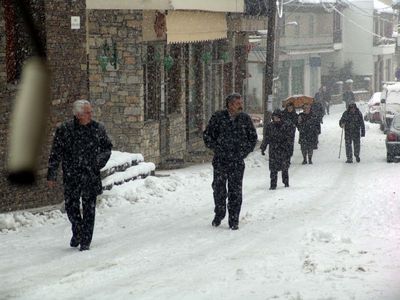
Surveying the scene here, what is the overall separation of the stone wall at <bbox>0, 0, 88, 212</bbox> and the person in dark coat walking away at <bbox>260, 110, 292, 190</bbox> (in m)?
4.26

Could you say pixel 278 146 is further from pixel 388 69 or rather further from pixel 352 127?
pixel 388 69

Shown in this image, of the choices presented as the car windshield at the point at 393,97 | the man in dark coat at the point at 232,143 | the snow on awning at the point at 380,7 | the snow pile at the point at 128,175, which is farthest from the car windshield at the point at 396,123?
the snow on awning at the point at 380,7

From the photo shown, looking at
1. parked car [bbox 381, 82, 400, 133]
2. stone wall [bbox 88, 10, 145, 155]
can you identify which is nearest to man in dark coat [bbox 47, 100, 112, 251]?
stone wall [bbox 88, 10, 145, 155]

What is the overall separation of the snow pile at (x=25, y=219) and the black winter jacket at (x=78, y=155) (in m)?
1.90

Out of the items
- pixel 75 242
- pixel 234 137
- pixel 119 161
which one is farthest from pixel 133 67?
pixel 75 242

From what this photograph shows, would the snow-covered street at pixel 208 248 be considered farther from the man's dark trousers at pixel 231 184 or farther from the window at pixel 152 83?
the window at pixel 152 83

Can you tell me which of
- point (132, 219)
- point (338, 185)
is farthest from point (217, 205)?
point (338, 185)

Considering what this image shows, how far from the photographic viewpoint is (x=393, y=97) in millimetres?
34719

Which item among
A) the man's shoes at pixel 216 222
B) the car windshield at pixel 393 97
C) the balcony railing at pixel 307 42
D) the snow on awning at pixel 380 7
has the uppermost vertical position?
the snow on awning at pixel 380 7

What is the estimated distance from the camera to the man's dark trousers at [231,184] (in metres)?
11.1

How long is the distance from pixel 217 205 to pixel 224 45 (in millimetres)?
17360

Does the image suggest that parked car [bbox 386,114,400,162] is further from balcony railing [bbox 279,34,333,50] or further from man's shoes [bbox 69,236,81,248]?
balcony railing [bbox 279,34,333,50]

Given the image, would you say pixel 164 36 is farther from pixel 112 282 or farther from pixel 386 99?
pixel 386 99

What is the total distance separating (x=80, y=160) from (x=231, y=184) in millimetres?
2215
